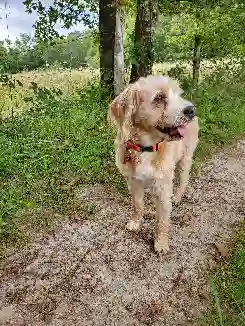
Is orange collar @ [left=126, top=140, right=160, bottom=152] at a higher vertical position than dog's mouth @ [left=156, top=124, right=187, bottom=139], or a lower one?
lower

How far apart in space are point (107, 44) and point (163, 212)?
556 centimetres

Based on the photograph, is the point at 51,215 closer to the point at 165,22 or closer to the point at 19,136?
the point at 19,136

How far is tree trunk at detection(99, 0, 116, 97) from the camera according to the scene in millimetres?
9016

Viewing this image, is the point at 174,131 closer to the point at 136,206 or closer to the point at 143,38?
the point at 136,206

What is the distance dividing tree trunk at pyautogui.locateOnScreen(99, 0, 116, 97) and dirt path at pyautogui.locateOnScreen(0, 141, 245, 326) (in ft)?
12.5

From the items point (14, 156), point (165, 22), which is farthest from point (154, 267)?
point (165, 22)

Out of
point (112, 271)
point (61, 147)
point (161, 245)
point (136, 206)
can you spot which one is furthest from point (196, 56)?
point (112, 271)

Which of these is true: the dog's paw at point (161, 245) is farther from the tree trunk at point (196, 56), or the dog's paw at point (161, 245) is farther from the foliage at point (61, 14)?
the tree trunk at point (196, 56)

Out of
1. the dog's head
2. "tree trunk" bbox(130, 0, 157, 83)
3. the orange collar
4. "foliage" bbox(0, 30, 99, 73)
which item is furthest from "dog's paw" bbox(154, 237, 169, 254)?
"tree trunk" bbox(130, 0, 157, 83)

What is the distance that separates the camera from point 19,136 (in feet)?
23.2

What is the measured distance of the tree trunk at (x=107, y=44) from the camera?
29.6 ft

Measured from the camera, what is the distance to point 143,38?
880cm

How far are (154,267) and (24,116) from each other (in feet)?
14.5

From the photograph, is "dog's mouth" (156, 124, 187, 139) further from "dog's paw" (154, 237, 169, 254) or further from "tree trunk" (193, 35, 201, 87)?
"tree trunk" (193, 35, 201, 87)
